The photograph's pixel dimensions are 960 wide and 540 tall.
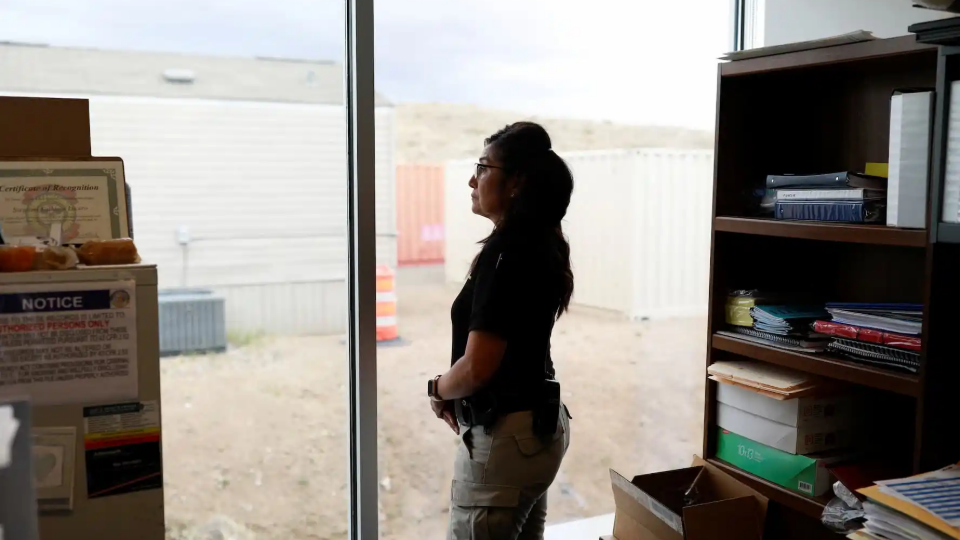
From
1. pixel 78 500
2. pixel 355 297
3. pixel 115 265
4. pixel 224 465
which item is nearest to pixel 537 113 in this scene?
pixel 355 297

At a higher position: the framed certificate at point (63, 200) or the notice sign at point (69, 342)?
the framed certificate at point (63, 200)

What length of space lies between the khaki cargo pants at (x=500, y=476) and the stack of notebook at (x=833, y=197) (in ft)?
2.81

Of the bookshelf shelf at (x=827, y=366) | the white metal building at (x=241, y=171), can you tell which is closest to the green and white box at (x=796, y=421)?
the bookshelf shelf at (x=827, y=366)

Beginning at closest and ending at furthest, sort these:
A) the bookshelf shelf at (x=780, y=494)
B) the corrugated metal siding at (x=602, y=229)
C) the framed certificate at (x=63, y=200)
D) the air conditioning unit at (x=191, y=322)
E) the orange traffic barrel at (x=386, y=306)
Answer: the framed certificate at (x=63, y=200) < the bookshelf shelf at (x=780, y=494) < the air conditioning unit at (x=191, y=322) < the orange traffic barrel at (x=386, y=306) < the corrugated metal siding at (x=602, y=229)

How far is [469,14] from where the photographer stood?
237 centimetres

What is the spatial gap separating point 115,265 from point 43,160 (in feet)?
1.16

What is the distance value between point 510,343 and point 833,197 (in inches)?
35.3

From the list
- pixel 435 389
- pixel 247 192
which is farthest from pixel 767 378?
pixel 247 192

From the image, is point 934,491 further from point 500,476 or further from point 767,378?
point 500,476

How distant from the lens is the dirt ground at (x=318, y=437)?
2.19m

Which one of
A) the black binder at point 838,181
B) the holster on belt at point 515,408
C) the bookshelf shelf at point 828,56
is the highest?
the bookshelf shelf at point 828,56

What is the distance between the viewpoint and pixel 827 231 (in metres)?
1.87

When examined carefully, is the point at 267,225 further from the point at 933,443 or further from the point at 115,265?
the point at 933,443

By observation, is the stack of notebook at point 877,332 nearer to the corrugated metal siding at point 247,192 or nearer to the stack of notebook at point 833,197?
the stack of notebook at point 833,197
